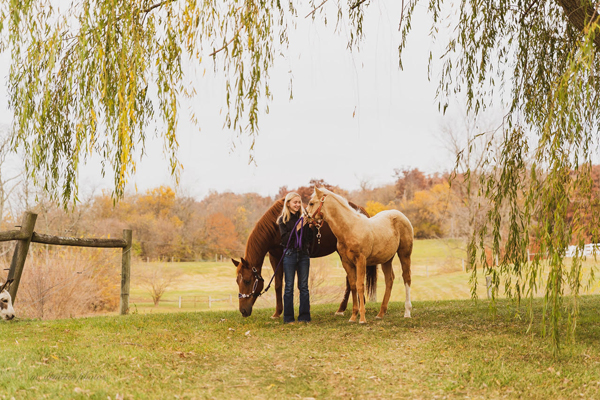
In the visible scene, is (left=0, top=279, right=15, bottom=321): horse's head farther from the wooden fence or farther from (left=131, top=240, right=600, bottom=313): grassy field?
(left=131, top=240, right=600, bottom=313): grassy field

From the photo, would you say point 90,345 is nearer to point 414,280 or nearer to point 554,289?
point 554,289

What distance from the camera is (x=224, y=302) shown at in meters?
27.8

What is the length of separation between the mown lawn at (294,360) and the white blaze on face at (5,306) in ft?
0.82

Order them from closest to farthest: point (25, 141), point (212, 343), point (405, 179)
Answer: point (25, 141) → point (212, 343) → point (405, 179)

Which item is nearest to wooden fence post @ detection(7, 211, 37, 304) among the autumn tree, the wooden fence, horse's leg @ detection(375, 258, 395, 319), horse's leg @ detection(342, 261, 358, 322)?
the wooden fence

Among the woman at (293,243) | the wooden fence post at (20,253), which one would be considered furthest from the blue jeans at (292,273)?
the wooden fence post at (20,253)

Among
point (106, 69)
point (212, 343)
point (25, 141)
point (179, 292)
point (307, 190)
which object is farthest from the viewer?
point (179, 292)

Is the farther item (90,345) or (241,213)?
(241,213)

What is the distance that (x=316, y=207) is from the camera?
6.27 meters

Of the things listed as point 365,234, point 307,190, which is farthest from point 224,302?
point 365,234

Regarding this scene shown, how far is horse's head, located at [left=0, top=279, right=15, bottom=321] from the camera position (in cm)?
670

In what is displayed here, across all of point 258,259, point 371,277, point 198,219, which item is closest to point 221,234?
point 198,219

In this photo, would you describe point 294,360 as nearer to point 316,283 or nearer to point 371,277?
point 371,277

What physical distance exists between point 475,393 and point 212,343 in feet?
9.33
